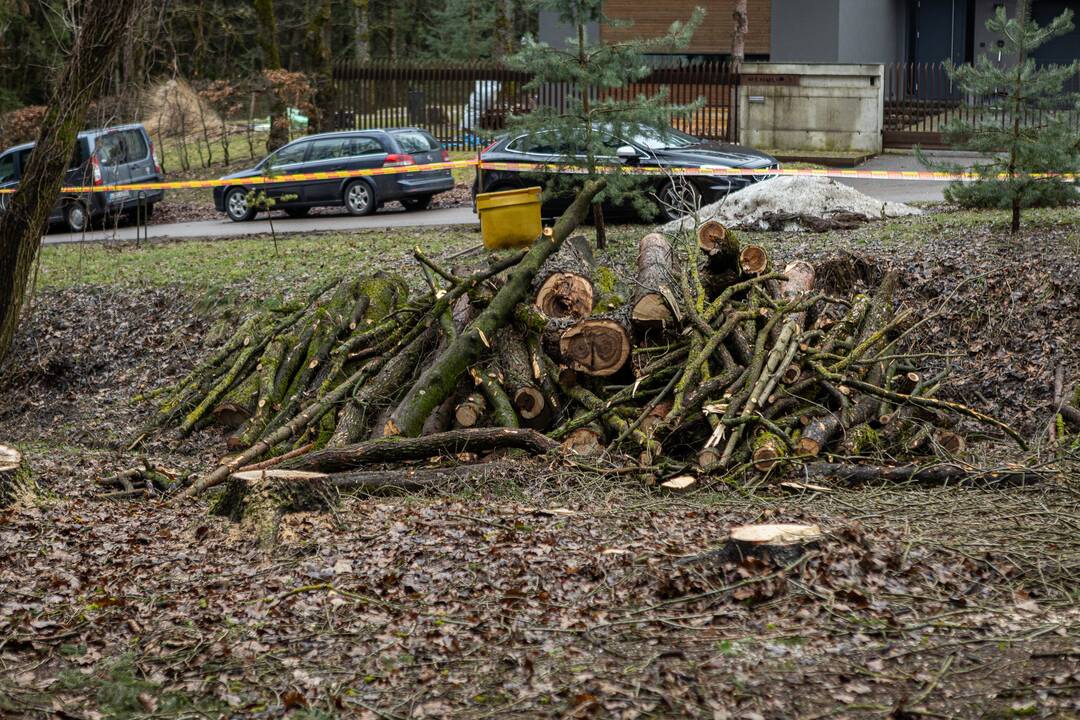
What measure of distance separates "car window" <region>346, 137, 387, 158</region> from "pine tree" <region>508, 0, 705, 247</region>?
7.21 meters

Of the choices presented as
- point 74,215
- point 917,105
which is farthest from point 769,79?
point 74,215

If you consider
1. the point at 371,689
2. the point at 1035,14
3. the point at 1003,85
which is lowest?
the point at 371,689

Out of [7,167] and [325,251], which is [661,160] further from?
[7,167]

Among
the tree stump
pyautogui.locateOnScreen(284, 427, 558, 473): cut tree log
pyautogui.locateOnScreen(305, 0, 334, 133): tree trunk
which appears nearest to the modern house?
pyautogui.locateOnScreen(305, 0, 334, 133): tree trunk

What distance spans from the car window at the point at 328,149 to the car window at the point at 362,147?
4.1 inches

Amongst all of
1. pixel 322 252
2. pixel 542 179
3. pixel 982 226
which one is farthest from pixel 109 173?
pixel 982 226

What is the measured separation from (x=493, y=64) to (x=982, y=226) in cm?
1714

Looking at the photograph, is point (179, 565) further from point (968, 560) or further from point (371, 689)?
point (968, 560)

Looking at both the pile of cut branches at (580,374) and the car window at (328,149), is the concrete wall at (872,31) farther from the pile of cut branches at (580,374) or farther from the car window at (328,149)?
the pile of cut branches at (580,374)

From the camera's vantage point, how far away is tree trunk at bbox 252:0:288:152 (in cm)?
2744

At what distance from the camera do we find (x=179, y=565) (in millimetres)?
6809

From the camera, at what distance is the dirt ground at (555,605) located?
5137 mm

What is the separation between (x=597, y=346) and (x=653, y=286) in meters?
1.04

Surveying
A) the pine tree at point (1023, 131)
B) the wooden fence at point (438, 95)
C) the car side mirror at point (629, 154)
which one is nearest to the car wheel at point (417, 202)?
the car side mirror at point (629, 154)
